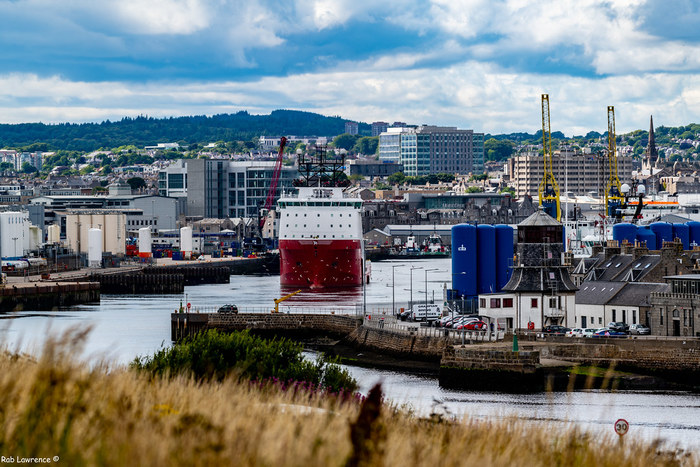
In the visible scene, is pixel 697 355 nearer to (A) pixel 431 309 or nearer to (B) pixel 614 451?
(A) pixel 431 309

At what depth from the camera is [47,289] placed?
3548 inches

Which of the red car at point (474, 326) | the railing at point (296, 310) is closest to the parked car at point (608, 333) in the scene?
the red car at point (474, 326)

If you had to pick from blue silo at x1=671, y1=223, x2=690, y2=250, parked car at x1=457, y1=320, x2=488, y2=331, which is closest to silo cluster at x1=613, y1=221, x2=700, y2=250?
blue silo at x1=671, y1=223, x2=690, y2=250

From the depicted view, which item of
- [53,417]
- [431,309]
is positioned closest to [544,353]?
[431,309]

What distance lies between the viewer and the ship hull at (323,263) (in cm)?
10319

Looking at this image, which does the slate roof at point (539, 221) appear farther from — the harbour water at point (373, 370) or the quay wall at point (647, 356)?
the harbour water at point (373, 370)

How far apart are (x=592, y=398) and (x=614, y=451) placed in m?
26.8

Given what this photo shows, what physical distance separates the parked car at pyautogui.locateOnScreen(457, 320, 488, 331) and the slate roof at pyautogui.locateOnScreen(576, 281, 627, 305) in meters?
4.34

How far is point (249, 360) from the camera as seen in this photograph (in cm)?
3400

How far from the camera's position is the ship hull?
10319 cm

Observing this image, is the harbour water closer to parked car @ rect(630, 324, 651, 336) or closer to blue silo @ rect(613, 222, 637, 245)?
parked car @ rect(630, 324, 651, 336)

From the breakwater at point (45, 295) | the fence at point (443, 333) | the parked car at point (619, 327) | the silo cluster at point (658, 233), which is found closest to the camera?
the fence at point (443, 333)

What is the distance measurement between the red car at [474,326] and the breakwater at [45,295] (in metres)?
37.8

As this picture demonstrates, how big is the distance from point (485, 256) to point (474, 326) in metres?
15.0
